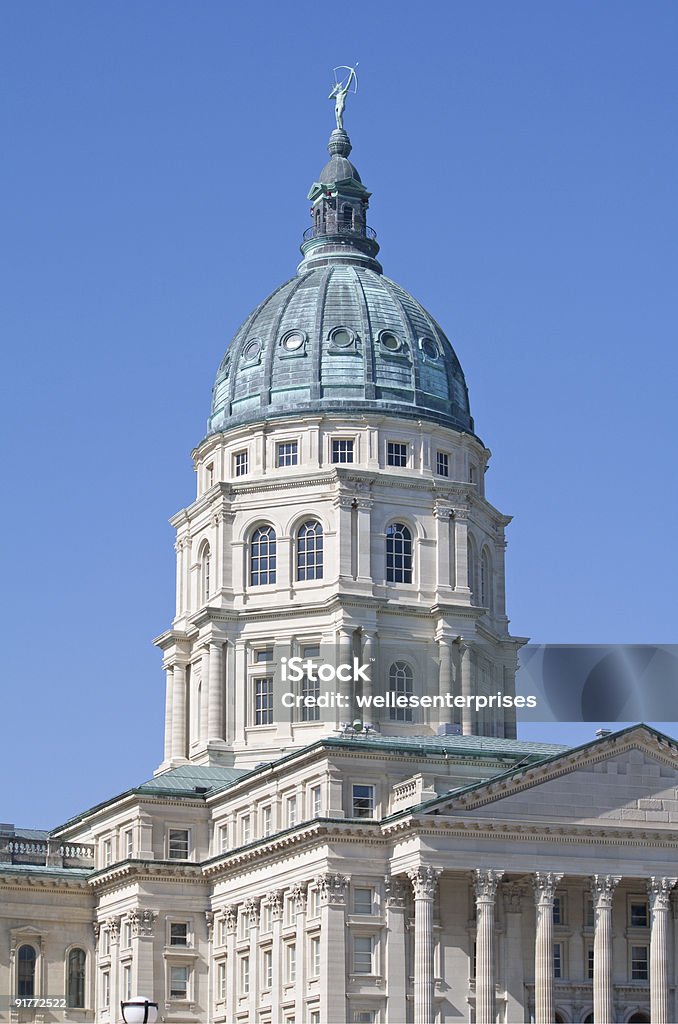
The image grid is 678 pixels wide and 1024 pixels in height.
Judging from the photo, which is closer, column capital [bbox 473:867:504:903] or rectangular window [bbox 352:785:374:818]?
column capital [bbox 473:867:504:903]

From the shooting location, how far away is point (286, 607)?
118312mm

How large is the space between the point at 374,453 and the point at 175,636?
1532 cm

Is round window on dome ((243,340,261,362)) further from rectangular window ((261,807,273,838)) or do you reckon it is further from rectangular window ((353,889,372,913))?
rectangular window ((353,889,372,913))

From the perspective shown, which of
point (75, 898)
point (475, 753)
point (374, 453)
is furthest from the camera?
point (374, 453)

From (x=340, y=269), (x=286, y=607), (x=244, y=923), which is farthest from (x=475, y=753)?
(x=340, y=269)

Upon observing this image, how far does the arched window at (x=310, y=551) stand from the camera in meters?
119

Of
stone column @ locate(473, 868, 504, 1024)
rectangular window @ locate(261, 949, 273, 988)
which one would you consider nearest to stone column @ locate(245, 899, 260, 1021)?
rectangular window @ locate(261, 949, 273, 988)

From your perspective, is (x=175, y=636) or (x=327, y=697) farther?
(x=175, y=636)

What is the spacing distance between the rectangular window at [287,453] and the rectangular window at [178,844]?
22966mm

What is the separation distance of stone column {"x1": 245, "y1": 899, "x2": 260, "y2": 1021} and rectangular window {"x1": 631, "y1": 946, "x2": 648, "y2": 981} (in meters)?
17.1

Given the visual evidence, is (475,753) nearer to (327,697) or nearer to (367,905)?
(367,905)

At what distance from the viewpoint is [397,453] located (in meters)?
123

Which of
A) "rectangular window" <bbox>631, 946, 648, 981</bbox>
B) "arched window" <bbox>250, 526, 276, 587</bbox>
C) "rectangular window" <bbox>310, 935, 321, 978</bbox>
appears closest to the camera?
"rectangular window" <bbox>310, 935, 321, 978</bbox>

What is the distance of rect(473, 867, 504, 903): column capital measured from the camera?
93938mm
